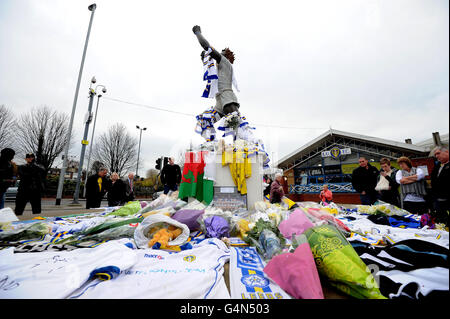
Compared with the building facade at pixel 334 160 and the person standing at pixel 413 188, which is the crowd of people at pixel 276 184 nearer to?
the person standing at pixel 413 188

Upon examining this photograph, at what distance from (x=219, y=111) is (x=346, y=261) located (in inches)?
154

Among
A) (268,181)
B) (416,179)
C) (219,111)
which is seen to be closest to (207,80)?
(219,111)

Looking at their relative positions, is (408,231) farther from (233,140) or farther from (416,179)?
(233,140)

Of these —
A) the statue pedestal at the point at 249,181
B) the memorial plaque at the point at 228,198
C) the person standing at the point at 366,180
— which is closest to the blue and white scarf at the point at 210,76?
the statue pedestal at the point at 249,181

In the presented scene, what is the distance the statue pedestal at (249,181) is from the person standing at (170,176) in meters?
2.09

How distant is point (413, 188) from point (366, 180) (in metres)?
1.34

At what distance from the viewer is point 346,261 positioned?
3.54ft

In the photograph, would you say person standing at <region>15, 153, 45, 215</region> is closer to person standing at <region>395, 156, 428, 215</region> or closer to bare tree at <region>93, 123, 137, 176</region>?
person standing at <region>395, 156, 428, 215</region>

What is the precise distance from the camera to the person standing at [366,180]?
173 inches

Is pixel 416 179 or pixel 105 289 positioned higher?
pixel 416 179

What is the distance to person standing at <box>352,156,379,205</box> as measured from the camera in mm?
4398

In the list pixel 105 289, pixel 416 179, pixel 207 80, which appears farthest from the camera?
pixel 207 80

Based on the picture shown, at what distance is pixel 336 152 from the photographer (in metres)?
11.5

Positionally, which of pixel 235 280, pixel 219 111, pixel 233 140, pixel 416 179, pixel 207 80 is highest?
pixel 207 80
